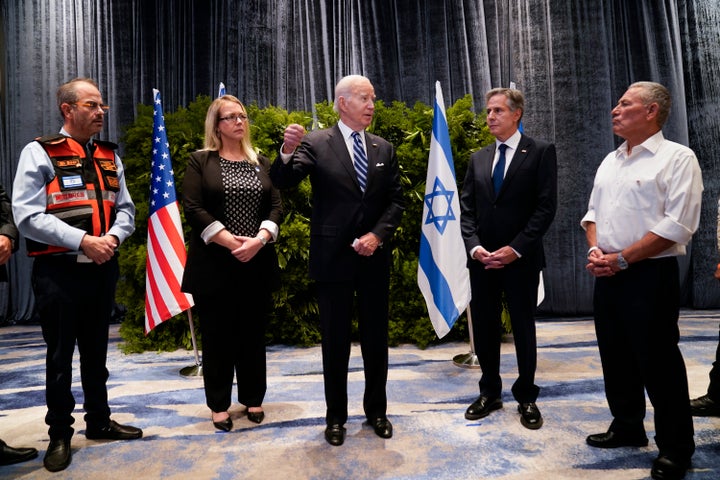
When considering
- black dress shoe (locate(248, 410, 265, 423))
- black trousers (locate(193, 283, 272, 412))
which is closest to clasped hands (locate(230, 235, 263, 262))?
black trousers (locate(193, 283, 272, 412))

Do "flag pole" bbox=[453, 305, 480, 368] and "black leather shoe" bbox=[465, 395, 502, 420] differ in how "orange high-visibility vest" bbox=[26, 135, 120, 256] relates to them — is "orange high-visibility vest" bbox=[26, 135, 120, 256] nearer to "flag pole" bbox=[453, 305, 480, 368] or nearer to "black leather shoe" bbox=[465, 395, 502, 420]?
"black leather shoe" bbox=[465, 395, 502, 420]

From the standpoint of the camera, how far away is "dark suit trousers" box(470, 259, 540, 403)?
9.05ft

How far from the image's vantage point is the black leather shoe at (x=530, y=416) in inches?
106

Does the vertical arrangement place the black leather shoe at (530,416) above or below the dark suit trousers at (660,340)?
below

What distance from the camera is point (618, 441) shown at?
245 cm

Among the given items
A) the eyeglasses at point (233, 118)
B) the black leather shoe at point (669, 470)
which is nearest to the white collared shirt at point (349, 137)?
the eyeglasses at point (233, 118)

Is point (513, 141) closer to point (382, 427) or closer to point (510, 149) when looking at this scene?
point (510, 149)

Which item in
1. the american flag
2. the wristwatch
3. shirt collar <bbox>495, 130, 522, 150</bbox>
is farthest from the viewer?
the american flag

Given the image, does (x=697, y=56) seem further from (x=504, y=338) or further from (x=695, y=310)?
(x=504, y=338)

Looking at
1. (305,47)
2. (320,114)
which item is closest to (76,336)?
(320,114)

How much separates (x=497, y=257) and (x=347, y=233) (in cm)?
76

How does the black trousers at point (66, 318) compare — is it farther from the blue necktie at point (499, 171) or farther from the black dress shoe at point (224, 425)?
the blue necktie at point (499, 171)

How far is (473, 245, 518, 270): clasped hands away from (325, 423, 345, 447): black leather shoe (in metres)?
1.08

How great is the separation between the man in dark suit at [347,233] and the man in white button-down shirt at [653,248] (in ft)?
3.26
